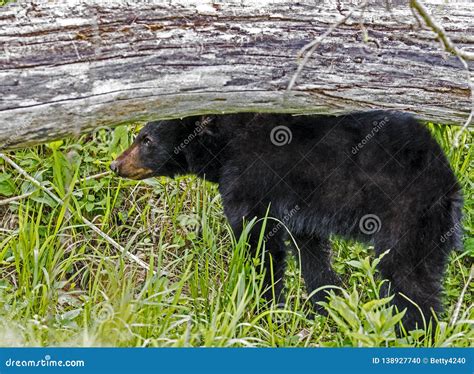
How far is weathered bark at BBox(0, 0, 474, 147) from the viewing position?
3.76 metres

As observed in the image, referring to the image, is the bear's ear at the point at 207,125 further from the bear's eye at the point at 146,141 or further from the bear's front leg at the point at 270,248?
the bear's front leg at the point at 270,248

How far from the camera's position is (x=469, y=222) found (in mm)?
5645

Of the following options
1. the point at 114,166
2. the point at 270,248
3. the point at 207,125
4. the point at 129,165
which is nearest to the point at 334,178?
the point at 270,248

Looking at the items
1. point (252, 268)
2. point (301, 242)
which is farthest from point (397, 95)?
point (301, 242)

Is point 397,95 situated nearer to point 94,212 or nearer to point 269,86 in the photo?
point 269,86

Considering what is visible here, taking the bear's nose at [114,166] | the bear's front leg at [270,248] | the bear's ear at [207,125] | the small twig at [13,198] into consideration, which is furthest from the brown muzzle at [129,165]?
the bear's front leg at [270,248]

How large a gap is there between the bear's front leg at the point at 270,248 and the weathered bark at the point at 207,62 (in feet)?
3.86

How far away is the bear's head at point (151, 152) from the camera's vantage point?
5.34m

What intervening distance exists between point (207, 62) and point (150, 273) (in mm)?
1227

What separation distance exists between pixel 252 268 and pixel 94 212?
186 cm

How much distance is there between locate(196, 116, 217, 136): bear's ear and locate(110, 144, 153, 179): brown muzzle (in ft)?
1.64

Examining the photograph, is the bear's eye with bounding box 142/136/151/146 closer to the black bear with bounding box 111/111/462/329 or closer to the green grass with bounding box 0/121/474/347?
the black bear with bounding box 111/111/462/329

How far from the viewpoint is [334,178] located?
4.82m

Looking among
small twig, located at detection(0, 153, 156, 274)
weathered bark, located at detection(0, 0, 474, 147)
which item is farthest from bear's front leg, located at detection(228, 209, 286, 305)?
weathered bark, located at detection(0, 0, 474, 147)
